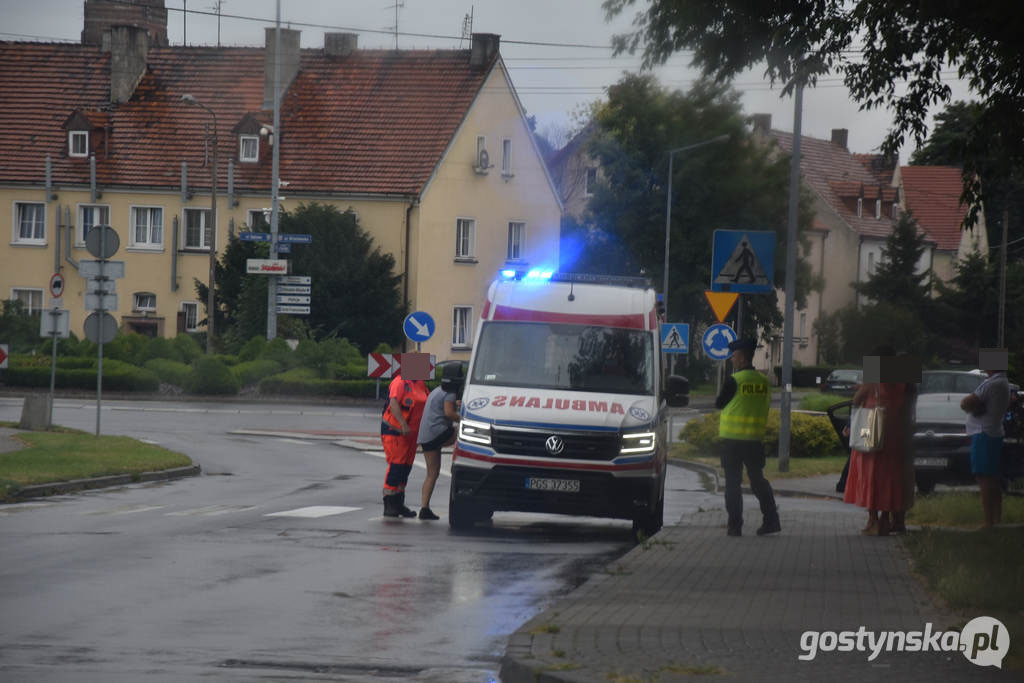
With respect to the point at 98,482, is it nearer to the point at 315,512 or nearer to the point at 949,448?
the point at 315,512

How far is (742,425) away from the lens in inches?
606

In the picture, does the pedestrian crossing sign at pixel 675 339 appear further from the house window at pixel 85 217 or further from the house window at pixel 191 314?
the house window at pixel 85 217

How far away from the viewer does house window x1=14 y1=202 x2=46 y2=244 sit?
59.2 metres

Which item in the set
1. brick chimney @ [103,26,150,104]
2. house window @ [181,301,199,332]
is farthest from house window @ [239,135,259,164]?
house window @ [181,301,199,332]

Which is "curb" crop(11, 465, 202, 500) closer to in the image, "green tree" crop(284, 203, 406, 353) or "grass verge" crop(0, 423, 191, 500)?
"grass verge" crop(0, 423, 191, 500)

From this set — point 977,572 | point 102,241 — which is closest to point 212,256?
point 102,241

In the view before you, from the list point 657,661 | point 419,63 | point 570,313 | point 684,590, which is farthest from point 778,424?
point 419,63

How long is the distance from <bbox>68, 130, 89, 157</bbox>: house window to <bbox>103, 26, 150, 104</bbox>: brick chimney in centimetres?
219

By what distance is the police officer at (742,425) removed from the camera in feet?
50.4

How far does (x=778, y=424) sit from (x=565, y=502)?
15545 mm

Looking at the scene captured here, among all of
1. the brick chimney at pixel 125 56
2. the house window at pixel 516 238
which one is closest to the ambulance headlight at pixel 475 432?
the house window at pixel 516 238

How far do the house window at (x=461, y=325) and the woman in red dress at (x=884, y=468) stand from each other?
43.3m

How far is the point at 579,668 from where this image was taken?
26.1ft

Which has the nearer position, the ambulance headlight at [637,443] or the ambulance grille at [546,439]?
the ambulance grille at [546,439]
